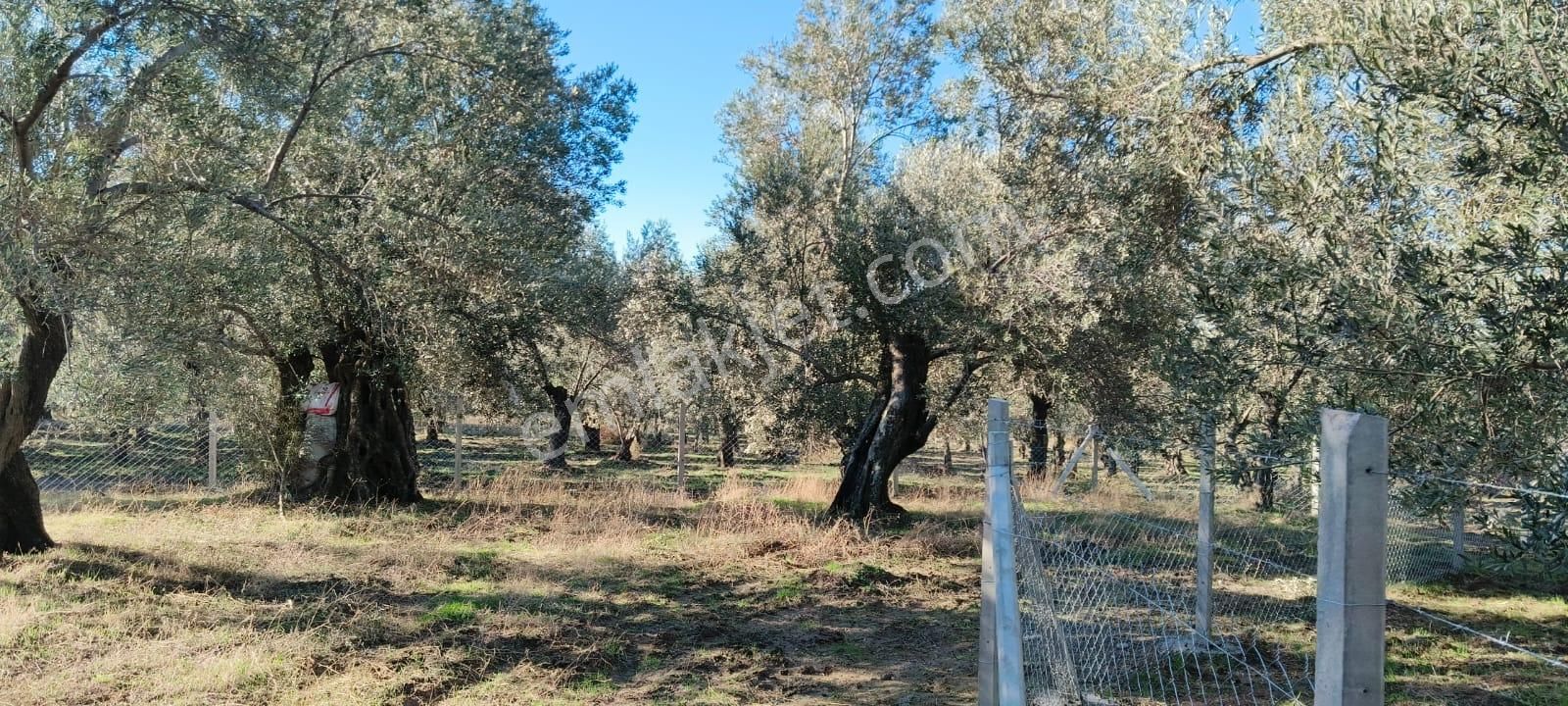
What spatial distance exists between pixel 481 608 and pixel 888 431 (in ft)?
21.1

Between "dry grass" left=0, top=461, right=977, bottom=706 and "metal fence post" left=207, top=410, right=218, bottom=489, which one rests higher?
"metal fence post" left=207, top=410, right=218, bottom=489

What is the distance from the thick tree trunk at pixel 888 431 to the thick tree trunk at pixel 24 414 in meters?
8.90

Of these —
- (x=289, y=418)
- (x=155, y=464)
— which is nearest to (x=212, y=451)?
(x=155, y=464)

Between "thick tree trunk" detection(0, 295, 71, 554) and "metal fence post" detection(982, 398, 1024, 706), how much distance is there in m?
7.14

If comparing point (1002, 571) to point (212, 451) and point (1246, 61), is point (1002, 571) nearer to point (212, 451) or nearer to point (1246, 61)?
point (1246, 61)

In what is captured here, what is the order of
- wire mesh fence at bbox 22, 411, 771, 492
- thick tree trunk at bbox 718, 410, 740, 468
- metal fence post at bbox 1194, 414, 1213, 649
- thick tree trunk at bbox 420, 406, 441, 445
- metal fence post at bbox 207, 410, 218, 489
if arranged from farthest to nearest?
thick tree trunk at bbox 718, 410, 740, 468
thick tree trunk at bbox 420, 406, 441, 445
metal fence post at bbox 207, 410, 218, 489
wire mesh fence at bbox 22, 411, 771, 492
metal fence post at bbox 1194, 414, 1213, 649

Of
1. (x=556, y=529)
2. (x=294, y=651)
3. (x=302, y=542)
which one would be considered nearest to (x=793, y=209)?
(x=556, y=529)

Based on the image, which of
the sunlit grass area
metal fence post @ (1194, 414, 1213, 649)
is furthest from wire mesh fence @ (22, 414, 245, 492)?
metal fence post @ (1194, 414, 1213, 649)

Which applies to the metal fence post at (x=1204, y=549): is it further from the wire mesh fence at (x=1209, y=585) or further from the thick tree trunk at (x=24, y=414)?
the thick tree trunk at (x=24, y=414)

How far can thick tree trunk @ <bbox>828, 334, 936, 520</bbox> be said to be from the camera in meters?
12.0

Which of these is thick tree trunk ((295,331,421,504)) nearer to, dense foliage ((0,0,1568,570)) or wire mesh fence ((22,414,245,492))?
dense foliage ((0,0,1568,570))

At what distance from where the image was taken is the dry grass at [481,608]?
17.9 feet

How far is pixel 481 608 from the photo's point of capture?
727cm

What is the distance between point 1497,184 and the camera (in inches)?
152
